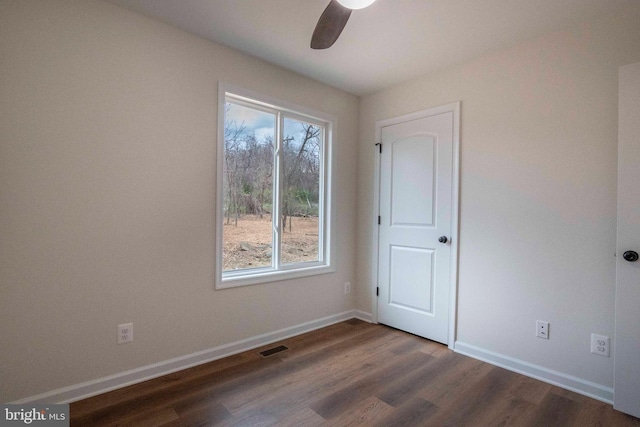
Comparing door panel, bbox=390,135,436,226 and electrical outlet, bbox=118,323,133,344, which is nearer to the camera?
electrical outlet, bbox=118,323,133,344

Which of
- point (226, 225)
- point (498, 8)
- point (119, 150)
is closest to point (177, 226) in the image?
point (226, 225)

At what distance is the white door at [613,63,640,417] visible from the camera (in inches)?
74.8

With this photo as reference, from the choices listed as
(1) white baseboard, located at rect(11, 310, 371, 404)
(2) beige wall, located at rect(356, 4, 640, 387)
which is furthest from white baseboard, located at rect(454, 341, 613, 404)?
(1) white baseboard, located at rect(11, 310, 371, 404)

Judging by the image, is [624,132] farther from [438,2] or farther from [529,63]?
[438,2]

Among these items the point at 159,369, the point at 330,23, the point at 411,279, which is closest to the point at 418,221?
the point at 411,279

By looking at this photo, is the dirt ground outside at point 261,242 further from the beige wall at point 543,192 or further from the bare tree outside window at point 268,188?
the beige wall at point 543,192

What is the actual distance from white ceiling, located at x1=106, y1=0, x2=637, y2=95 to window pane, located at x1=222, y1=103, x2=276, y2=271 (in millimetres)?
552

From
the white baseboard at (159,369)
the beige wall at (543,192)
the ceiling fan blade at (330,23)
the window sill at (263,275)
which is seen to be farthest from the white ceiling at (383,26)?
the white baseboard at (159,369)

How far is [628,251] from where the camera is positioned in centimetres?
192

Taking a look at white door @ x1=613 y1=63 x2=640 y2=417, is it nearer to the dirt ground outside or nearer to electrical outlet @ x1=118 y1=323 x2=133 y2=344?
the dirt ground outside

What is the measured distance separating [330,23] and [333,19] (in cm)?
3

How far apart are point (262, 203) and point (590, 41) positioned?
2.63 meters

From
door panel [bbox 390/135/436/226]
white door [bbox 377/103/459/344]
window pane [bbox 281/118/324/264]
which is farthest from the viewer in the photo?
window pane [bbox 281/118/324/264]

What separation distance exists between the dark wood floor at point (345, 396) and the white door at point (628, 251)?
0.21 m
